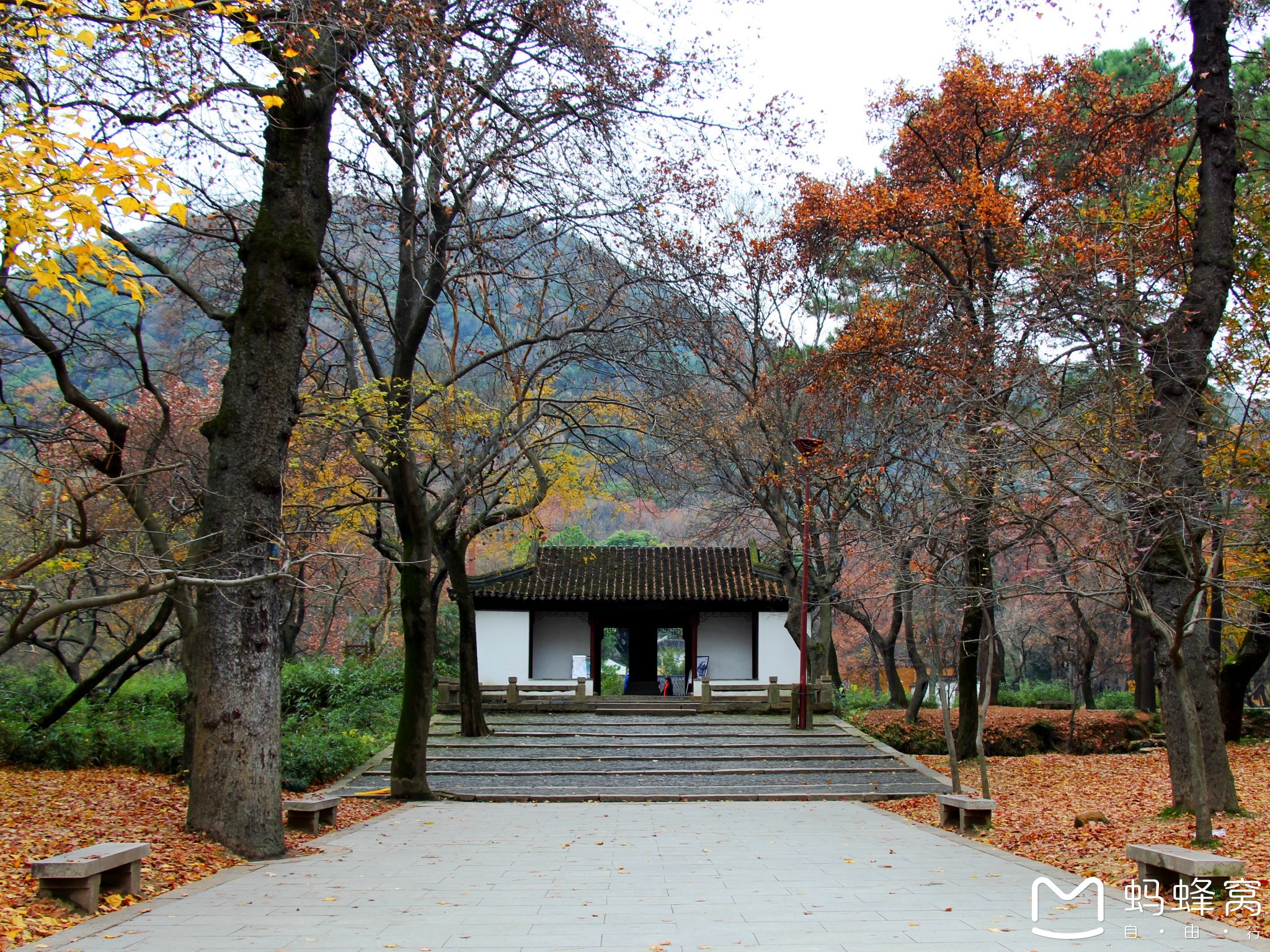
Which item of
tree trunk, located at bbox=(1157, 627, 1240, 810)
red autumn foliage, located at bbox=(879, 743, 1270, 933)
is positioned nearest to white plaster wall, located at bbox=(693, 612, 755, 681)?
red autumn foliage, located at bbox=(879, 743, 1270, 933)

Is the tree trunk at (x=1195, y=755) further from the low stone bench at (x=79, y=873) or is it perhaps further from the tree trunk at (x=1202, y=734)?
the low stone bench at (x=79, y=873)

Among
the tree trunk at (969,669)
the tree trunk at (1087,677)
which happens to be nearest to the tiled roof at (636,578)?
the tree trunk at (1087,677)

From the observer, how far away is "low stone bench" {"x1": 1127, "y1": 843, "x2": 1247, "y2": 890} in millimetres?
5312

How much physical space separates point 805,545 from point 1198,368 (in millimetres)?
9190

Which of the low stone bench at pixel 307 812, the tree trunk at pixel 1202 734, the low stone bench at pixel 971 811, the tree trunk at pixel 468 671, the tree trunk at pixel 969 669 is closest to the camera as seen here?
the tree trunk at pixel 1202 734

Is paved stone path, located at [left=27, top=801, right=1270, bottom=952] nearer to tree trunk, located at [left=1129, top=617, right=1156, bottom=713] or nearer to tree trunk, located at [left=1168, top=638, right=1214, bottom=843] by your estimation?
tree trunk, located at [left=1168, top=638, right=1214, bottom=843]

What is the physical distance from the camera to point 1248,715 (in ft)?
60.1

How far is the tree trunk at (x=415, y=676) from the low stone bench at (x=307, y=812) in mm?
2766

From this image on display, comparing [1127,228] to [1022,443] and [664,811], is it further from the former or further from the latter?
[664,811]

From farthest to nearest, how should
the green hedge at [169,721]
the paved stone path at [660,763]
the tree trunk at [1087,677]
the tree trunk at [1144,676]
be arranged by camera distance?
1. the tree trunk at [1087,677]
2. the tree trunk at [1144,676]
3. the paved stone path at [660,763]
4. the green hedge at [169,721]

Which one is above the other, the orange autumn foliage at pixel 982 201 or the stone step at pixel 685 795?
the orange autumn foliage at pixel 982 201

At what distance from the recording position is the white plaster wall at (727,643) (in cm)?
2488

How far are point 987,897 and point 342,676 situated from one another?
1693 centimetres

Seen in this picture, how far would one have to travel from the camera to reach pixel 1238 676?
16.4 m
